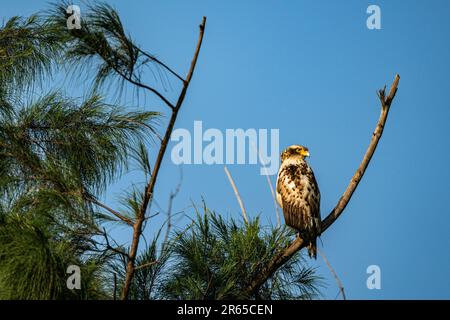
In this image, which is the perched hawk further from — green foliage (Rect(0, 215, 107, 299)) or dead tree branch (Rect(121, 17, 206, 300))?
green foliage (Rect(0, 215, 107, 299))

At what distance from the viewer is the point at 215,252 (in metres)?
3.56

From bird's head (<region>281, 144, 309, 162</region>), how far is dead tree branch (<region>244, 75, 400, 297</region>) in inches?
28.4

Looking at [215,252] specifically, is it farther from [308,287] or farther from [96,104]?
[96,104]

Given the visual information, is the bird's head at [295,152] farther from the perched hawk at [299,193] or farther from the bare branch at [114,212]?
the bare branch at [114,212]

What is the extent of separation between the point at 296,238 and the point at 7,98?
1639 mm

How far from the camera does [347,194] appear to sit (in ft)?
11.2

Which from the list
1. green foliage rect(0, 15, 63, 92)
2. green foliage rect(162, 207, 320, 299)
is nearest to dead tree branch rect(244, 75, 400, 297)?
green foliage rect(162, 207, 320, 299)

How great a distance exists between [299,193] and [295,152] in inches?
10.7

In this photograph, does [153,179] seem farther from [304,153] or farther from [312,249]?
[304,153]

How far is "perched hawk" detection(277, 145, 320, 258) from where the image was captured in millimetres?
3869

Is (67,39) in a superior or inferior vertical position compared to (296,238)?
superior
